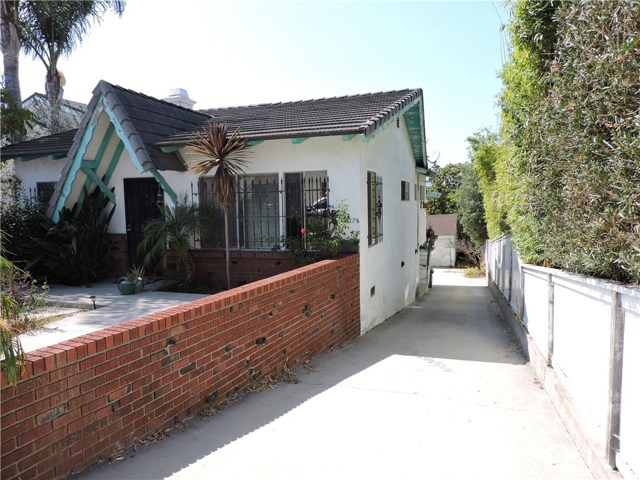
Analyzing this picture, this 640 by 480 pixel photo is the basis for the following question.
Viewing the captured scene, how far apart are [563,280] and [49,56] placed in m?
23.0

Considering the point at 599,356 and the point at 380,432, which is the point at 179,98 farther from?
the point at 599,356

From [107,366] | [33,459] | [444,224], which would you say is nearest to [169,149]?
[107,366]

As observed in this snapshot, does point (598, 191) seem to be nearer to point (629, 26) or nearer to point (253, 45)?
point (629, 26)

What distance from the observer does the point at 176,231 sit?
8.72 meters

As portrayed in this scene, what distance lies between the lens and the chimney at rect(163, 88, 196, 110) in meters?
15.5

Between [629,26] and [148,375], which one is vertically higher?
[629,26]

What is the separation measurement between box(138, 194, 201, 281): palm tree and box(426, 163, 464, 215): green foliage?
3724cm

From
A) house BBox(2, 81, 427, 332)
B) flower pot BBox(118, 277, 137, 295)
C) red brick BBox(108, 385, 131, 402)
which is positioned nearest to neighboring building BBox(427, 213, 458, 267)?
house BBox(2, 81, 427, 332)

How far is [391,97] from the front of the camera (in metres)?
11.1

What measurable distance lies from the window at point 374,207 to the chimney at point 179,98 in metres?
8.74

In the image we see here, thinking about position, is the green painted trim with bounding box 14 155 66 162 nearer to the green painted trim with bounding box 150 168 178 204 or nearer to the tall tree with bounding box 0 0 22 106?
the green painted trim with bounding box 150 168 178 204

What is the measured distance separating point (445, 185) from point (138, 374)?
149 feet

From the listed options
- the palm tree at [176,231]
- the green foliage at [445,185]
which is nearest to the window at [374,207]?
the palm tree at [176,231]

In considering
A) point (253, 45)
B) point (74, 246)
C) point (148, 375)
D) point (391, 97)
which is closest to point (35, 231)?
point (74, 246)
